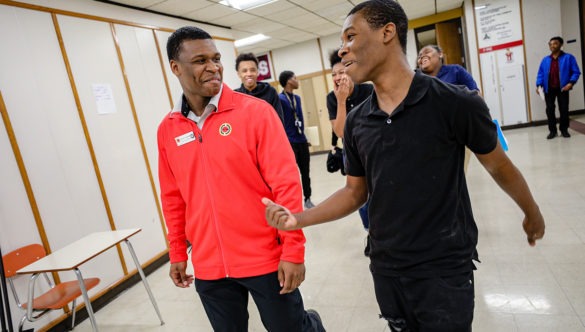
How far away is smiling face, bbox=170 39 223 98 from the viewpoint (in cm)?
146

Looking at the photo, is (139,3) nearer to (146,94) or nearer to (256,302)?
(146,94)

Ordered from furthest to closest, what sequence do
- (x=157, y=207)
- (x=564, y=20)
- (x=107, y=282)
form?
(x=564, y=20)
(x=157, y=207)
(x=107, y=282)

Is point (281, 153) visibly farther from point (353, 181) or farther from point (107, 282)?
point (107, 282)

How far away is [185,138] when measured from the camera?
147 cm

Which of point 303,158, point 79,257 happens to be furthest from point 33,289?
point 303,158

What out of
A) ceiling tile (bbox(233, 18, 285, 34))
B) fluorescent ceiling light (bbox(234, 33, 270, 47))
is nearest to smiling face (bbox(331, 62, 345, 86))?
ceiling tile (bbox(233, 18, 285, 34))

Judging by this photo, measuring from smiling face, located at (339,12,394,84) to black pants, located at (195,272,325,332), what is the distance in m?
0.83

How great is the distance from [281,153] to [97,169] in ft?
9.32

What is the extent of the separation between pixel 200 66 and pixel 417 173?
3.12 ft

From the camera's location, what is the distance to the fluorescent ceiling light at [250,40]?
298 inches

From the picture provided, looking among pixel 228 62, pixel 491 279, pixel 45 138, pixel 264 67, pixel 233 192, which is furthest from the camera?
pixel 264 67

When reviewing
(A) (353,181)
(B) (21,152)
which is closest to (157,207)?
(B) (21,152)

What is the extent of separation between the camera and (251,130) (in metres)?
1.40

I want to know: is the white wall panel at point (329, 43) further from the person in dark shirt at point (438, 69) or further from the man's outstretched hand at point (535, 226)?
the man's outstretched hand at point (535, 226)
